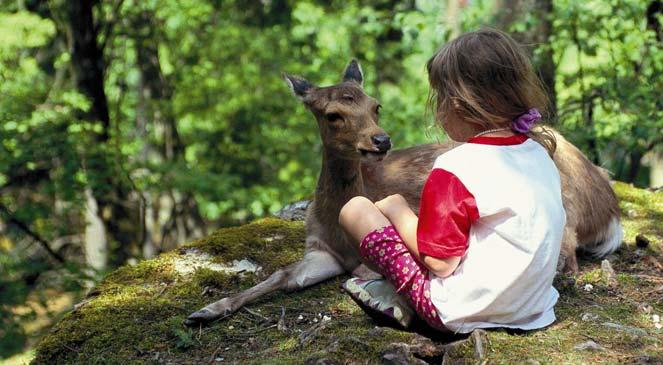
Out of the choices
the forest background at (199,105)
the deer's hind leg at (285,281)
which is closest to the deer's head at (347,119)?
the forest background at (199,105)

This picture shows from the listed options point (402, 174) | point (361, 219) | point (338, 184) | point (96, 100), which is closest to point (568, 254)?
point (402, 174)

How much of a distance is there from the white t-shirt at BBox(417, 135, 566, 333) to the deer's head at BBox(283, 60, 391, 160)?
1283 millimetres

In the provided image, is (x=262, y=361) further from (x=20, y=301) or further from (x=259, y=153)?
(x=259, y=153)

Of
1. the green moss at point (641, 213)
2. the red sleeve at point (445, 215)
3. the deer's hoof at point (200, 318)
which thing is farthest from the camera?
the green moss at point (641, 213)

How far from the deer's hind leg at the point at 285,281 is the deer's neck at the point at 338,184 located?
0.27m

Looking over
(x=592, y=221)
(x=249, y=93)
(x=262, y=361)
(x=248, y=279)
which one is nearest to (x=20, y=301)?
(x=248, y=279)

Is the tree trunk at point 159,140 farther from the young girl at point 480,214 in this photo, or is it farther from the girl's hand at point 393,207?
the young girl at point 480,214

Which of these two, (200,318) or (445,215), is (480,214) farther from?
(200,318)

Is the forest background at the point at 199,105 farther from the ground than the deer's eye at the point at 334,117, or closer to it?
closer to it

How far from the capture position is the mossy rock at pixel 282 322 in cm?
311

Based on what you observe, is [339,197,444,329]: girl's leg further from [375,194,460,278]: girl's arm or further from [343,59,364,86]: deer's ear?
[343,59,364,86]: deer's ear

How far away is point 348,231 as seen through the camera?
3.45 metres

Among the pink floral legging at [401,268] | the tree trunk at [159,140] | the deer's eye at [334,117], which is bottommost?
the tree trunk at [159,140]

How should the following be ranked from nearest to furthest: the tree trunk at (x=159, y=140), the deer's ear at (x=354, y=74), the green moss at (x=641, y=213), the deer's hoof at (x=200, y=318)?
the deer's hoof at (x=200, y=318)
the deer's ear at (x=354, y=74)
the green moss at (x=641, y=213)
the tree trunk at (x=159, y=140)
